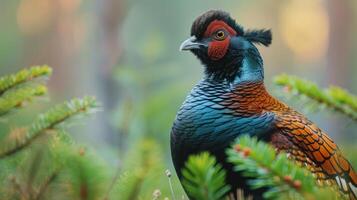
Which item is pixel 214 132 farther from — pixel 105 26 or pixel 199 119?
pixel 105 26

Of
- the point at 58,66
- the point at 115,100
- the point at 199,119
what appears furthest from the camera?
the point at 58,66

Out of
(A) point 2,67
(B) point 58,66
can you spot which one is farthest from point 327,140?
(A) point 2,67

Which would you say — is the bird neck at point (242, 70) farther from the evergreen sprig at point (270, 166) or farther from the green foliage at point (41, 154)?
the evergreen sprig at point (270, 166)

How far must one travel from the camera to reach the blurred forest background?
9.71m

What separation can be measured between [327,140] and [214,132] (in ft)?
2.24

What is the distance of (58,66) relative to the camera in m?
28.5

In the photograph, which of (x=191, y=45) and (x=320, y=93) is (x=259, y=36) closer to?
(x=191, y=45)

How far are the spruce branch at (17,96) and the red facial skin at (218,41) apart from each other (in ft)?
5.44

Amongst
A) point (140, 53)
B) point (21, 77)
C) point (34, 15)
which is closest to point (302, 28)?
point (34, 15)

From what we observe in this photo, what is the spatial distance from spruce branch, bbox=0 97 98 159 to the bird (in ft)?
3.43

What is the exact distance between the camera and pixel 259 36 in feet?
13.5

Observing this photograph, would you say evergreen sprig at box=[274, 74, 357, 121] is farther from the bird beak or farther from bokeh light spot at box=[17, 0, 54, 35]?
bokeh light spot at box=[17, 0, 54, 35]

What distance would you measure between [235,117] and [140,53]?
685 centimetres

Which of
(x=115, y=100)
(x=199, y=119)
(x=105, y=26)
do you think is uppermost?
(x=105, y=26)
